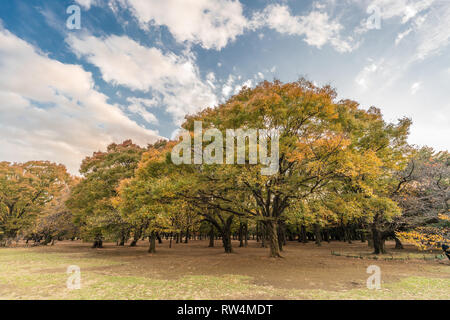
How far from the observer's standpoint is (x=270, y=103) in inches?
497

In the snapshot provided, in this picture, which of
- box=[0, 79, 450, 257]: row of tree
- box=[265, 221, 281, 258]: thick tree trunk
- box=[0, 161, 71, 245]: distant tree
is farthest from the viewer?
box=[0, 161, 71, 245]: distant tree

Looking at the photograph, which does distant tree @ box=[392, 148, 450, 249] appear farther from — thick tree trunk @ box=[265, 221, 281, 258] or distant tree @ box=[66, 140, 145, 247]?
distant tree @ box=[66, 140, 145, 247]

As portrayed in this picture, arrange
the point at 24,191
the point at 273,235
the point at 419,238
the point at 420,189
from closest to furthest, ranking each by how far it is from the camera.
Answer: the point at 419,238 → the point at 273,235 → the point at 420,189 → the point at 24,191

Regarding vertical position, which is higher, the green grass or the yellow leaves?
the yellow leaves

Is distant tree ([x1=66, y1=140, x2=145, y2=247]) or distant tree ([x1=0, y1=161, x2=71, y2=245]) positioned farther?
distant tree ([x1=0, y1=161, x2=71, y2=245])

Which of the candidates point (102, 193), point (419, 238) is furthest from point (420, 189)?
point (102, 193)

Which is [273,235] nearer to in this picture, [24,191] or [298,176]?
[298,176]

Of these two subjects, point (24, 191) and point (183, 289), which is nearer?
point (183, 289)

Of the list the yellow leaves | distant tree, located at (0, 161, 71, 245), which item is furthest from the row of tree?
distant tree, located at (0, 161, 71, 245)

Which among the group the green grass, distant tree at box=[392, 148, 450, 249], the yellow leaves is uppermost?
distant tree at box=[392, 148, 450, 249]

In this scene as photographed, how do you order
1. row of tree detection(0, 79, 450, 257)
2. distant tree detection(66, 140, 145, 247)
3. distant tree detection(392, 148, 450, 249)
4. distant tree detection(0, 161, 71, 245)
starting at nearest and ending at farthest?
1. row of tree detection(0, 79, 450, 257)
2. distant tree detection(392, 148, 450, 249)
3. distant tree detection(66, 140, 145, 247)
4. distant tree detection(0, 161, 71, 245)
